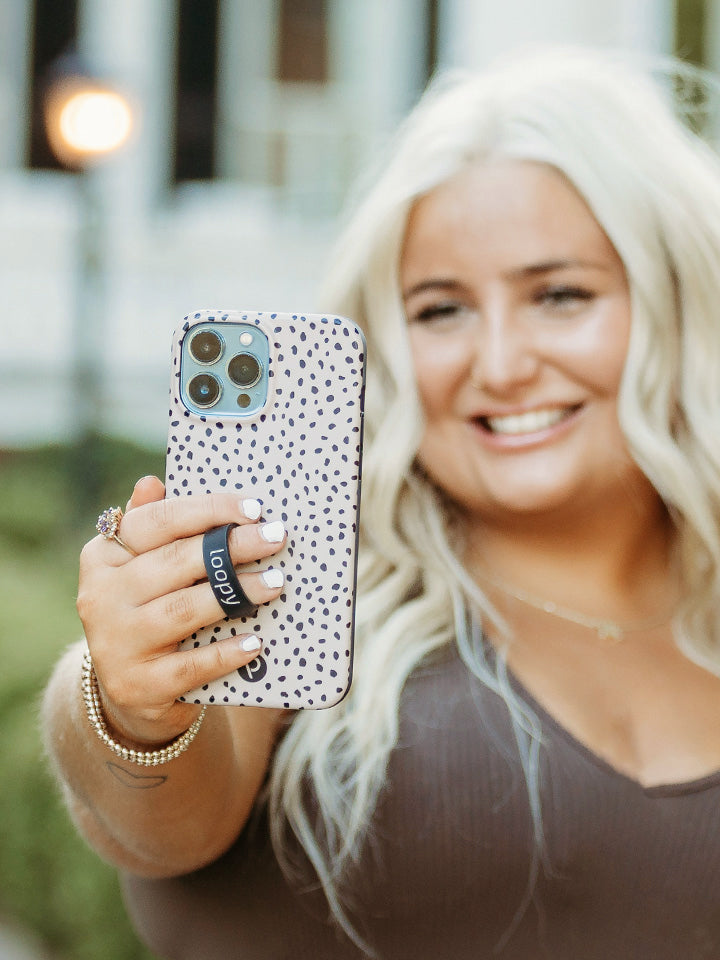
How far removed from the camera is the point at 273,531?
45.4 inches

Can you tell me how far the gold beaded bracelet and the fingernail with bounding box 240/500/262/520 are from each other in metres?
0.22

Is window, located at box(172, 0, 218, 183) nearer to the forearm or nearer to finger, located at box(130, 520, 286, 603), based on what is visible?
the forearm

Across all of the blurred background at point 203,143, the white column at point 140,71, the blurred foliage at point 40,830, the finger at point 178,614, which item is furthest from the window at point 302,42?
the finger at point 178,614

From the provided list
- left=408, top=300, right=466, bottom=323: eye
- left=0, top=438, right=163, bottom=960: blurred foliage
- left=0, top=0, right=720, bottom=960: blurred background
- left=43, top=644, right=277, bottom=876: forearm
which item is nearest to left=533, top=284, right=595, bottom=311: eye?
left=408, top=300, right=466, bottom=323: eye

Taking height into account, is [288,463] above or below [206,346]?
below

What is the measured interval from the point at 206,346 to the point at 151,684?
1.23 ft

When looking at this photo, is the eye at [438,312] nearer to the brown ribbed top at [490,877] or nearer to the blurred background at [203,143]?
the brown ribbed top at [490,877]

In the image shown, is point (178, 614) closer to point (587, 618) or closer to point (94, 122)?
point (587, 618)

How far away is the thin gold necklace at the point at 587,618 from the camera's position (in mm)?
1825

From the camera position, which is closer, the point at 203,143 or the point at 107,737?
the point at 107,737

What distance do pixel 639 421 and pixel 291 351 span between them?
736 millimetres

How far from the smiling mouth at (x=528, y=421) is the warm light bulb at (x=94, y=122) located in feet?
14.3

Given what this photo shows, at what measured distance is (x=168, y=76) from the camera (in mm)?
8328

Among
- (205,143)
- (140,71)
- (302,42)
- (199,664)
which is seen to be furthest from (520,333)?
(302,42)
